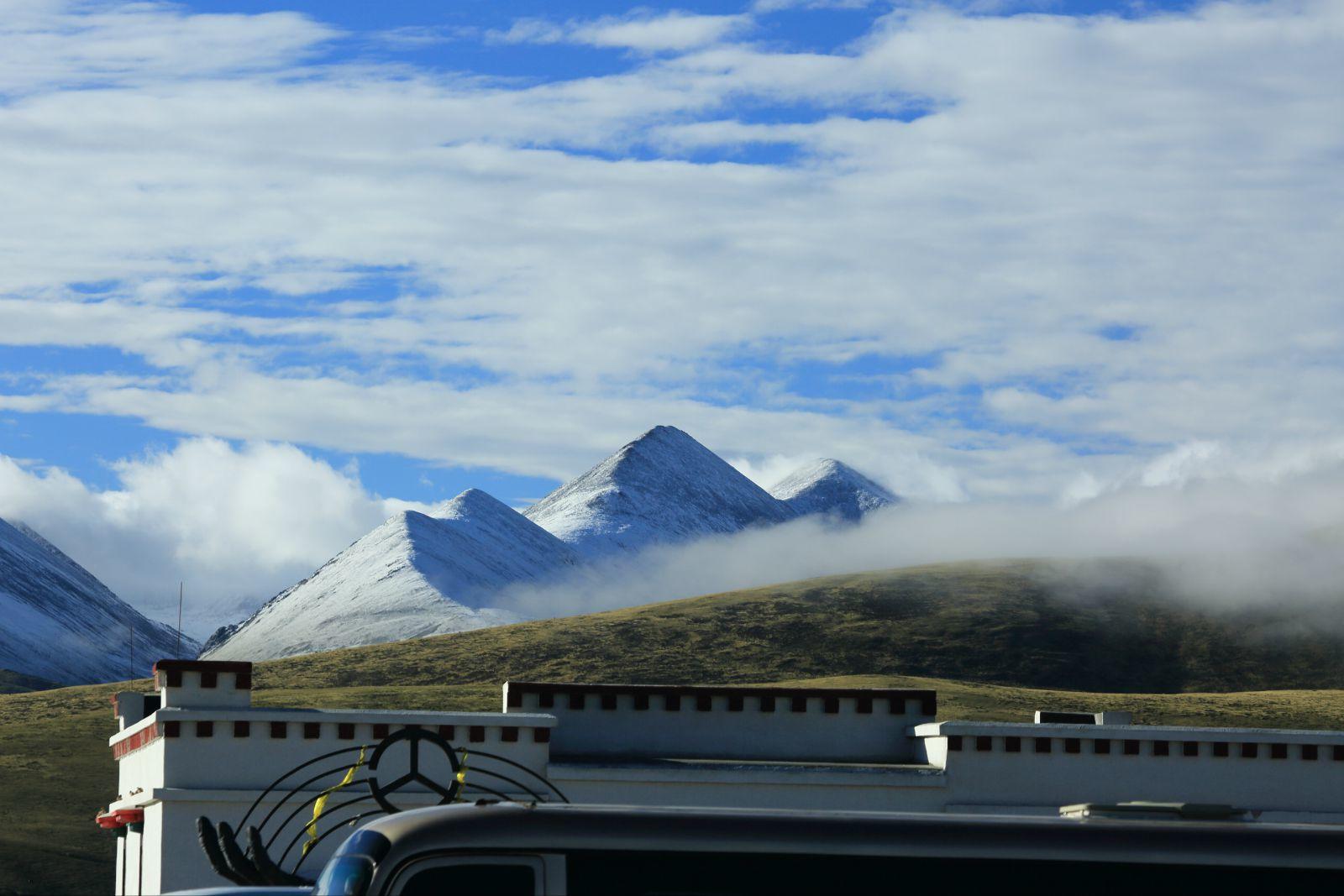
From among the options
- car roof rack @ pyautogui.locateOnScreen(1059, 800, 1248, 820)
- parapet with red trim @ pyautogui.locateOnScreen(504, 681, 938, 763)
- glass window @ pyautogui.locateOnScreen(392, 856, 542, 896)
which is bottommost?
glass window @ pyautogui.locateOnScreen(392, 856, 542, 896)

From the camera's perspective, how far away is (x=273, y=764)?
24.6m

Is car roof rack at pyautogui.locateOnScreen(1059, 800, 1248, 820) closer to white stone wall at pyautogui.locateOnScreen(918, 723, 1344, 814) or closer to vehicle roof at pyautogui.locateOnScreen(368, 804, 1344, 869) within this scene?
vehicle roof at pyautogui.locateOnScreen(368, 804, 1344, 869)

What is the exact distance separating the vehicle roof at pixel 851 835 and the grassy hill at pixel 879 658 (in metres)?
58.5

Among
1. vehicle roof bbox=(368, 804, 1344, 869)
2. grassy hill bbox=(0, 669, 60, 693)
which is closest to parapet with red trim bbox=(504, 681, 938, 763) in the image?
vehicle roof bbox=(368, 804, 1344, 869)

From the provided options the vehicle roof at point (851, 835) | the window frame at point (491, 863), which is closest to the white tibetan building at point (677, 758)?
the vehicle roof at point (851, 835)

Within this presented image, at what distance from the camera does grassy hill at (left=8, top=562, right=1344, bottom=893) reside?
282ft

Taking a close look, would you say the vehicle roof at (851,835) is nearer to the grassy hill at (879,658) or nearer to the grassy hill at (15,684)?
the grassy hill at (879,658)

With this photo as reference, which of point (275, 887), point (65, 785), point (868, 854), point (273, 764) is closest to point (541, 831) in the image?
point (868, 854)

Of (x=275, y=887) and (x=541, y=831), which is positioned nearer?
(x=541, y=831)

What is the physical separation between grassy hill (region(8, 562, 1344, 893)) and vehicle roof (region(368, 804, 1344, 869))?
58.5m

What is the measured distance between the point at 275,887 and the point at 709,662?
367 feet

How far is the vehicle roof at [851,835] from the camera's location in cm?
1002

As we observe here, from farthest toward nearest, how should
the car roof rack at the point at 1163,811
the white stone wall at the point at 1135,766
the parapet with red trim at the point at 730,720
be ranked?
the parapet with red trim at the point at 730,720 < the white stone wall at the point at 1135,766 < the car roof rack at the point at 1163,811

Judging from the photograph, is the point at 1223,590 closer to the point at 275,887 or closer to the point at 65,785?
the point at 65,785
